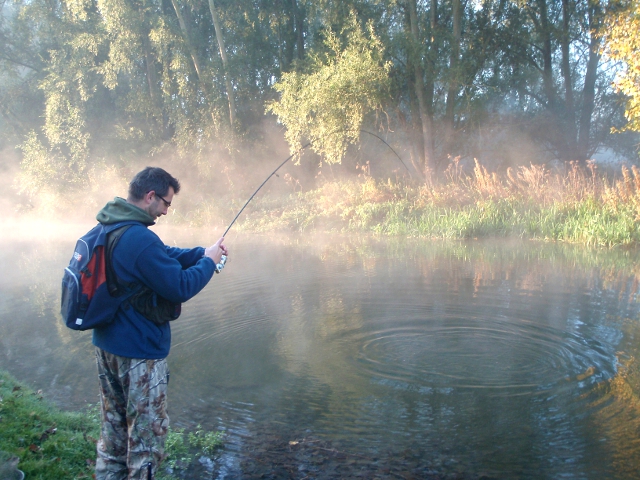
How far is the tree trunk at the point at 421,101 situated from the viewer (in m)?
17.7

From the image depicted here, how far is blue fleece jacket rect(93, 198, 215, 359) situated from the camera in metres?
2.83

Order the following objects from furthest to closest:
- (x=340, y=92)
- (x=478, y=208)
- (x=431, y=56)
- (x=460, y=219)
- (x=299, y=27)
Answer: (x=299, y=27) → (x=431, y=56) → (x=340, y=92) → (x=478, y=208) → (x=460, y=219)

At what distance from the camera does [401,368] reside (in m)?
5.56

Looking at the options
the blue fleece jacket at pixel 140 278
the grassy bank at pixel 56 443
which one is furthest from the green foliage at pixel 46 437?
the blue fleece jacket at pixel 140 278

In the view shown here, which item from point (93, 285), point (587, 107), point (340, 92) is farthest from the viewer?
point (587, 107)

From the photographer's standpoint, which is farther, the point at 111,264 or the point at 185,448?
the point at 185,448

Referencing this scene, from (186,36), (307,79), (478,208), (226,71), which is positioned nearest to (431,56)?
(307,79)

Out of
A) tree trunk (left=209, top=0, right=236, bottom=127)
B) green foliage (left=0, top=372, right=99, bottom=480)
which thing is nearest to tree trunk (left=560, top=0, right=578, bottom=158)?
tree trunk (left=209, top=0, right=236, bottom=127)

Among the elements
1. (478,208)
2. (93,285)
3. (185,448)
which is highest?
(478,208)

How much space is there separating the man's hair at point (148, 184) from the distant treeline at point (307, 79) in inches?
475

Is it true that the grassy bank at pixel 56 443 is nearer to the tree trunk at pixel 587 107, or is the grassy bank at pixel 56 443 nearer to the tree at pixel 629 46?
the tree at pixel 629 46

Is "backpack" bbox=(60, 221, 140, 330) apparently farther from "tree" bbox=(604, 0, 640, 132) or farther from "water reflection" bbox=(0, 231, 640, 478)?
"tree" bbox=(604, 0, 640, 132)

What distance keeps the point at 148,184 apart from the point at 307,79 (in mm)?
16337

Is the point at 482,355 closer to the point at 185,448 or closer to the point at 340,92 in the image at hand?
the point at 185,448
